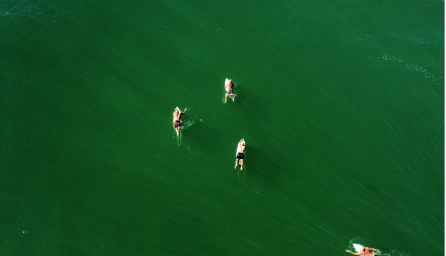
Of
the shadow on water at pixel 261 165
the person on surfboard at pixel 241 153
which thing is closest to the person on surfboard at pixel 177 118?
the person on surfboard at pixel 241 153

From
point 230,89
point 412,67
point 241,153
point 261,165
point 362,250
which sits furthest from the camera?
point 412,67

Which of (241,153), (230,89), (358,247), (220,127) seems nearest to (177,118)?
(220,127)

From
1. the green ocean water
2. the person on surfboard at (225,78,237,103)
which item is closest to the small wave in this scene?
the green ocean water

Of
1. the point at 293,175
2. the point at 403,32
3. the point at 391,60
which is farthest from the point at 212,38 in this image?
→ the point at 403,32

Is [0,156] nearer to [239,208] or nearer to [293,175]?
[239,208]

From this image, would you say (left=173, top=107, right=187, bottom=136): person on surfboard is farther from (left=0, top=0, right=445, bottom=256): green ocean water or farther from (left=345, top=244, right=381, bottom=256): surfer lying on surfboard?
(left=345, top=244, right=381, bottom=256): surfer lying on surfboard

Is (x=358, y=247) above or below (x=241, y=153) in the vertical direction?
below

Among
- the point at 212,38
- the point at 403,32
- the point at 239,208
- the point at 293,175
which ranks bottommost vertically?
the point at 239,208

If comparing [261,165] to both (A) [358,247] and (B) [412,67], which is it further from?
(B) [412,67]
